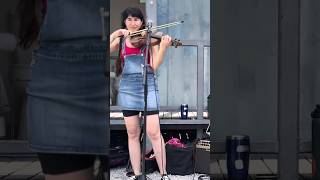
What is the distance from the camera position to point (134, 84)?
271cm

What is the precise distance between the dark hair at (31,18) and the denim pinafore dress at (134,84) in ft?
5.50

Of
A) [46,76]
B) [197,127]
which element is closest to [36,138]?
[46,76]

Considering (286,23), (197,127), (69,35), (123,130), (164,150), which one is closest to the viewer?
(69,35)

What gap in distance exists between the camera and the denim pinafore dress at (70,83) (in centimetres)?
78

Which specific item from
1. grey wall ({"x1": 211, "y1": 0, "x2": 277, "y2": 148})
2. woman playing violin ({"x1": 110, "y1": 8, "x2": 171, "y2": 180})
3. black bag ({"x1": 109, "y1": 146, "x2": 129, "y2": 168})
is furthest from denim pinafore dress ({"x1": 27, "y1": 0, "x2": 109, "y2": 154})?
grey wall ({"x1": 211, "y1": 0, "x2": 277, "y2": 148})

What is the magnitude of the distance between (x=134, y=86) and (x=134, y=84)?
0.04ft

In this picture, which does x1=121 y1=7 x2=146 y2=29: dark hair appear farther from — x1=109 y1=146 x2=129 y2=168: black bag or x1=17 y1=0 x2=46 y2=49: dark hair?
x1=17 y1=0 x2=46 y2=49: dark hair

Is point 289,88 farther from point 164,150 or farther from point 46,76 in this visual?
point 46,76

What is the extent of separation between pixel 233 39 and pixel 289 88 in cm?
73

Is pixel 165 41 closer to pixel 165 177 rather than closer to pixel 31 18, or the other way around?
pixel 165 177

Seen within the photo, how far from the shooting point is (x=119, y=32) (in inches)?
103

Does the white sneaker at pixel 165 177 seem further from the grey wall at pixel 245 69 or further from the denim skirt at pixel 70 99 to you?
the denim skirt at pixel 70 99

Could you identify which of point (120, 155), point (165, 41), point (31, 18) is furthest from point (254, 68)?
point (31, 18)

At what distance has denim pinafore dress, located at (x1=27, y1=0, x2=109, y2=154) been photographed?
0.78m
